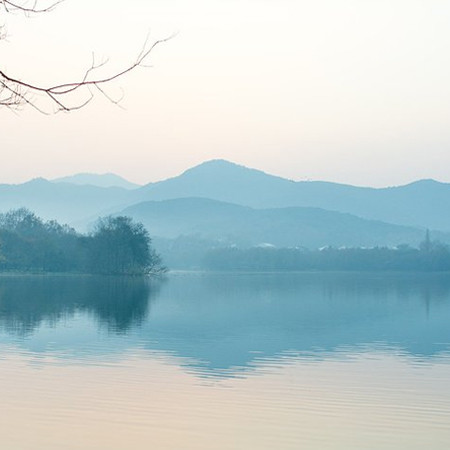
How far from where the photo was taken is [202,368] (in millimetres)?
49969

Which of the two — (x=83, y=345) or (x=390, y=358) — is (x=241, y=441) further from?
(x=83, y=345)

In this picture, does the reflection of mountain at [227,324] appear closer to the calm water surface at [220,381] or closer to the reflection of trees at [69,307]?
the reflection of trees at [69,307]

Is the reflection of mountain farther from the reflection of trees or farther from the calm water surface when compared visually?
the calm water surface

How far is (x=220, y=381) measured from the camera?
4488 cm

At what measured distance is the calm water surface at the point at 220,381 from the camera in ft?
104

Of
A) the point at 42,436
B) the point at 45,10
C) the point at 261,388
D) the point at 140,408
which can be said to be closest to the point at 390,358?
the point at 261,388

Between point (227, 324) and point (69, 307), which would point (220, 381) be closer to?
point (227, 324)

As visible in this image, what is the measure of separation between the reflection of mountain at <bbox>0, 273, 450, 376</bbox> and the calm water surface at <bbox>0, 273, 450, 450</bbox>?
0.20 metres

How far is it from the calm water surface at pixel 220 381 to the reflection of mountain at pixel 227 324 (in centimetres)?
20

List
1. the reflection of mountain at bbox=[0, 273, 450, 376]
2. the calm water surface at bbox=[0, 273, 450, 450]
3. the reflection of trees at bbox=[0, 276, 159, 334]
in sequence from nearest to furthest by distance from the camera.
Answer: the calm water surface at bbox=[0, 273, 450, 450] → the reflection of mountain at bbox=[0, 273, 450, 376] → the reflection of trees at bbox=[0, 276, 159, 334]

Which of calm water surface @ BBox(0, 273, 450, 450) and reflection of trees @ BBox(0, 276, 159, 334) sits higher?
reflection of trees @ BBox(0, 276, 159, 334)

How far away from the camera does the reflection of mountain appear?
59281mm

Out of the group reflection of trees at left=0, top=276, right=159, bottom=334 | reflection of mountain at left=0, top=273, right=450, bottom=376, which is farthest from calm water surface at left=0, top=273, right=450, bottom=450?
reflection of trees at left=0, top=276, right=159, bottom=334

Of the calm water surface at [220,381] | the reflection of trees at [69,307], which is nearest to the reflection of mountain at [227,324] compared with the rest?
the reflection of trees at [69,307]
